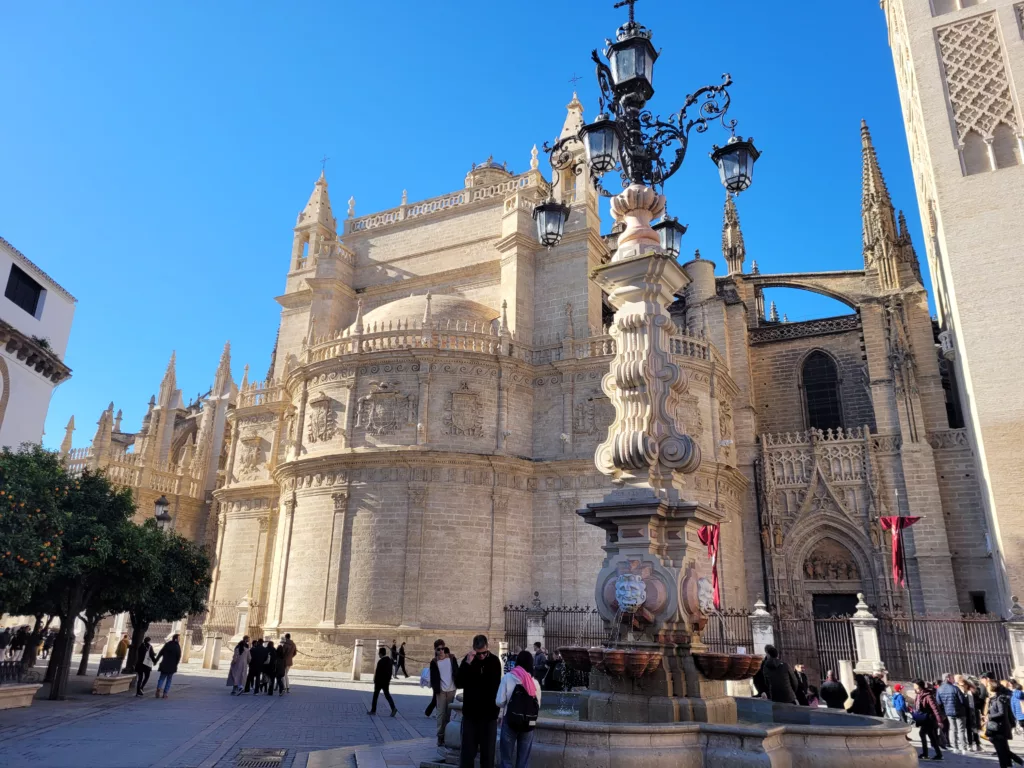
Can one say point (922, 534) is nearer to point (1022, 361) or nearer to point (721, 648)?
point (1022, 361)

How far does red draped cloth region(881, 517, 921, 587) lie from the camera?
18.9 m

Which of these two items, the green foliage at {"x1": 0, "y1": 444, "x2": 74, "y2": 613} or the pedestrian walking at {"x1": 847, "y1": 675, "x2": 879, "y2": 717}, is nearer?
the pedestrian walking at {"x1": 847, "y1": 675, "x2": 879, "y2": 717}

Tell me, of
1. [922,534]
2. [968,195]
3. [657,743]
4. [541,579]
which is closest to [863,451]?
[922,534]

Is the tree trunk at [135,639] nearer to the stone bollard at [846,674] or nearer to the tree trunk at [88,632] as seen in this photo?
the tree trunk at [88,632]

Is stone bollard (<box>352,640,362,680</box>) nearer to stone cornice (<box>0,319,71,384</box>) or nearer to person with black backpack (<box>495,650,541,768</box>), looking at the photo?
stone cornice (<box>0,319,71,384</box>)

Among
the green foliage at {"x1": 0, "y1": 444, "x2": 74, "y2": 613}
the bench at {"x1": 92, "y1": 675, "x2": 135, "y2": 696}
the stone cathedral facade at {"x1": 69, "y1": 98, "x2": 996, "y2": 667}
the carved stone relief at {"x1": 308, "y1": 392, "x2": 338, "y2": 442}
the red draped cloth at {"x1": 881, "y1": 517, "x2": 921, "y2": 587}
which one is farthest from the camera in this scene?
the carved stone relief at {"x1": 308, "y1": 392, "x2": 338, "y2": 442}

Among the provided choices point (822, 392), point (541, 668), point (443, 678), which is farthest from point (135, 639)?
point (822, 392)

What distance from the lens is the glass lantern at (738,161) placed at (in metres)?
9.05

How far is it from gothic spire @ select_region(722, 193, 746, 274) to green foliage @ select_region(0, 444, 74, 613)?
25024mm

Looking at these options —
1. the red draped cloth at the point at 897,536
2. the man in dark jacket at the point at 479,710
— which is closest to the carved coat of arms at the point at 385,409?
the red draped cloth at the point at 897,536

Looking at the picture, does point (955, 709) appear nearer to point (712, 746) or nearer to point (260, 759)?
point (712, 746)

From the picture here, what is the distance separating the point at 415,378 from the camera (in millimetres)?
22703

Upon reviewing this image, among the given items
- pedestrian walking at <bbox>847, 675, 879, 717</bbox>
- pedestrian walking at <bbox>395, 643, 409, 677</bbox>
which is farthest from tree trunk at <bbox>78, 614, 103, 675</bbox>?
pedestrian walking at <bbox>847, 675, 879, 717</bbox>

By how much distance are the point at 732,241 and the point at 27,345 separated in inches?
1021
